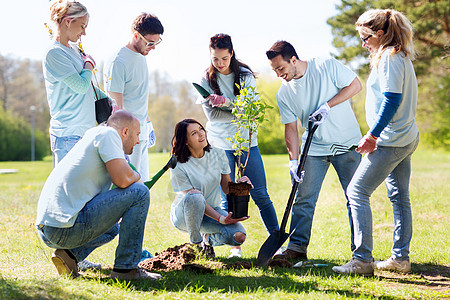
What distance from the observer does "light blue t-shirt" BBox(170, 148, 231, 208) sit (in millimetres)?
3775

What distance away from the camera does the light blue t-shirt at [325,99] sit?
3842 mm

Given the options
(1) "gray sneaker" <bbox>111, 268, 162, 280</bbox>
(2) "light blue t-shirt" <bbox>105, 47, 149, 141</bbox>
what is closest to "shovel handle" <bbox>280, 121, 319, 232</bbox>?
(1) "gray sneaker" <bbox>111, 268, 162, 280</bbox>

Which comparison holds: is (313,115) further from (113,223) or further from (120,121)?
(113,223)

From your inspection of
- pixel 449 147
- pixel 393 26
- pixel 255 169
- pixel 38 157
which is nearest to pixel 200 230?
pixel 255 169

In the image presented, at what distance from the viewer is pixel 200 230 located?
3953mm

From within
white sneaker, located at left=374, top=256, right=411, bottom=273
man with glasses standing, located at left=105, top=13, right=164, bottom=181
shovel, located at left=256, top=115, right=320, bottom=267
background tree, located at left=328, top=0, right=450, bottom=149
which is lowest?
white sneaker, located at left=374, top=256, right=411, bottom=273

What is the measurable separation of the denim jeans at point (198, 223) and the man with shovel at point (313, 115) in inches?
19.1

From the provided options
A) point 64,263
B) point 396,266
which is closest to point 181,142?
point 64,263

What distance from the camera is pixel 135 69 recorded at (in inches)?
153

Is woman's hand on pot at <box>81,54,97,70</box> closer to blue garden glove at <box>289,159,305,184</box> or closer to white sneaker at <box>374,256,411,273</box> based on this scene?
blue garden glove at <box>289,159,305,184</box>

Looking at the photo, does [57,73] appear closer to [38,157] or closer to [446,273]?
[446,273]

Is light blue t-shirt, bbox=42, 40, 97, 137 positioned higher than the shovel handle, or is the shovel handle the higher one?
light blue t-shirt, bbox=42, 40, 97, 137

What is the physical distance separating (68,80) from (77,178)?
0.88 metres

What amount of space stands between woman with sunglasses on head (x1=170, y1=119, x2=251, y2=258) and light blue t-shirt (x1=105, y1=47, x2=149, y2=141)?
398mm
